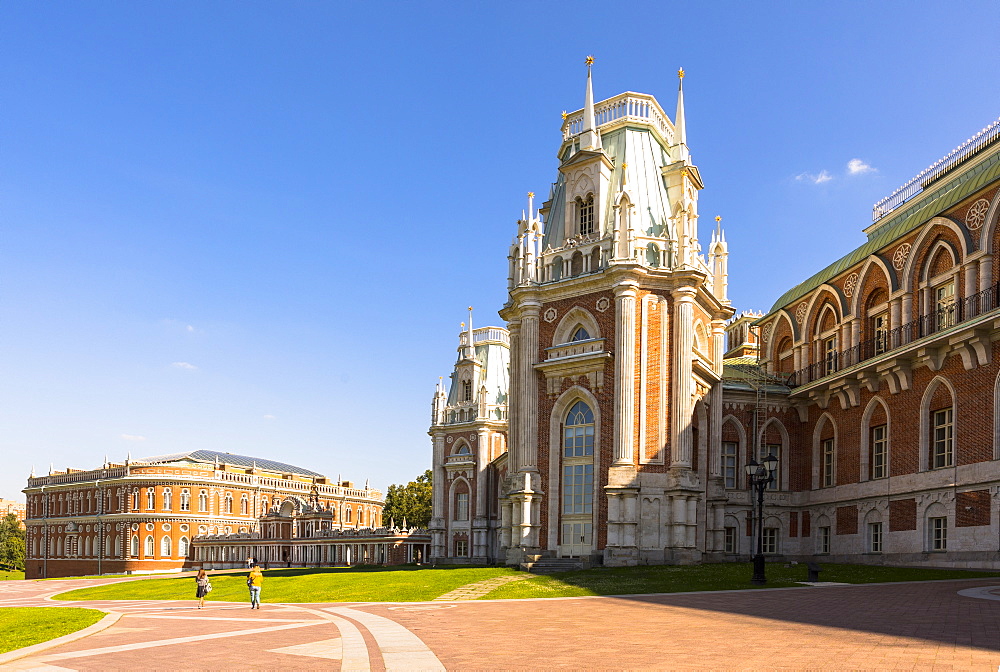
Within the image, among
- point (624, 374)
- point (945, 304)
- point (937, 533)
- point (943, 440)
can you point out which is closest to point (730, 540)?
point (937, 533)

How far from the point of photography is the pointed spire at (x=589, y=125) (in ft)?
148

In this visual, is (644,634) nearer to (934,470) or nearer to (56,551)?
(934,470)

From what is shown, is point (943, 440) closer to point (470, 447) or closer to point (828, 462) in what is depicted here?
point (828, 462)

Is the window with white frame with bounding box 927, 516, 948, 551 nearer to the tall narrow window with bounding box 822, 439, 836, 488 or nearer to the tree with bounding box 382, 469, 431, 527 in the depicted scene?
the tall narrow window with bounding box 822, 439, 836, 488

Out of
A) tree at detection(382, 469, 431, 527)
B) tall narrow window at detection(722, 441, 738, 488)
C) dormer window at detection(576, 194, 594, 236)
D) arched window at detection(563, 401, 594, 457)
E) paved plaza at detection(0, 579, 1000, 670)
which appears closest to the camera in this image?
paved plaza at detection(0, 579, 1000, 670)

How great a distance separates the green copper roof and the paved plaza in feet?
62.7

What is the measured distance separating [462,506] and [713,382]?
111 ft

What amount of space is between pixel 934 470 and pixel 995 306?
7.47m

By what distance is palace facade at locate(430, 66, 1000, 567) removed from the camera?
3728 centimetres

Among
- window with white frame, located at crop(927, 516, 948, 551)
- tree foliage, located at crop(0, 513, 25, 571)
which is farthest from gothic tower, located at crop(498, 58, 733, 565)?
tree foliage, located at crop(0, 513, 25, 571)

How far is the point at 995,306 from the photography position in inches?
1393

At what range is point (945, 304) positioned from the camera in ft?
129

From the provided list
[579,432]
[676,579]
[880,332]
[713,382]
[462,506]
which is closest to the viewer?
[676,579]

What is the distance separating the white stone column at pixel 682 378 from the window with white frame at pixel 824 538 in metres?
11.9
